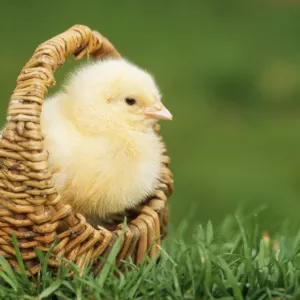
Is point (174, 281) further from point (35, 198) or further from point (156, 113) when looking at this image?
point (156, 113)

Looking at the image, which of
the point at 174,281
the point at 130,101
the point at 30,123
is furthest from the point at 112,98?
the point at 174,281

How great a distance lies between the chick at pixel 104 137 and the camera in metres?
2.24

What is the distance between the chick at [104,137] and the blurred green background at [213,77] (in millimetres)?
1398

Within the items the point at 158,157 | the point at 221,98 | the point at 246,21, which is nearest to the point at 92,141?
the point at 158,157

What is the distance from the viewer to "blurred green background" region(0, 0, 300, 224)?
4.29 meters

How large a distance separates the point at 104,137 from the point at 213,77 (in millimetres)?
3181

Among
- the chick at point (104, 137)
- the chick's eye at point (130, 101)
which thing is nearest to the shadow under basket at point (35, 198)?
the chick at point (104, 137)

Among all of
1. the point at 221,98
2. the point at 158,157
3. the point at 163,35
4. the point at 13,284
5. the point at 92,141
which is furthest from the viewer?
the point at 163,35

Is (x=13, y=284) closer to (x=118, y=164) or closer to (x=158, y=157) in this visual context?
(x=118, y=164)

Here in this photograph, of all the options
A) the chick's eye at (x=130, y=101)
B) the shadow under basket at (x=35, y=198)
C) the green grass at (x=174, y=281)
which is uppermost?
the chick's eye at (x=130, y=101)

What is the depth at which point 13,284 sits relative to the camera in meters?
2.07

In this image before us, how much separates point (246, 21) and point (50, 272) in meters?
4.51

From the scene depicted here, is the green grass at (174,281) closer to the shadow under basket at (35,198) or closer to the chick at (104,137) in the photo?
the shadow under basket at (35,198)

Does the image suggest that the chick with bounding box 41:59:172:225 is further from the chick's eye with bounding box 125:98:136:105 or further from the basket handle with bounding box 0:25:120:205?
the basket handle with bounding box 0:25:120:205
